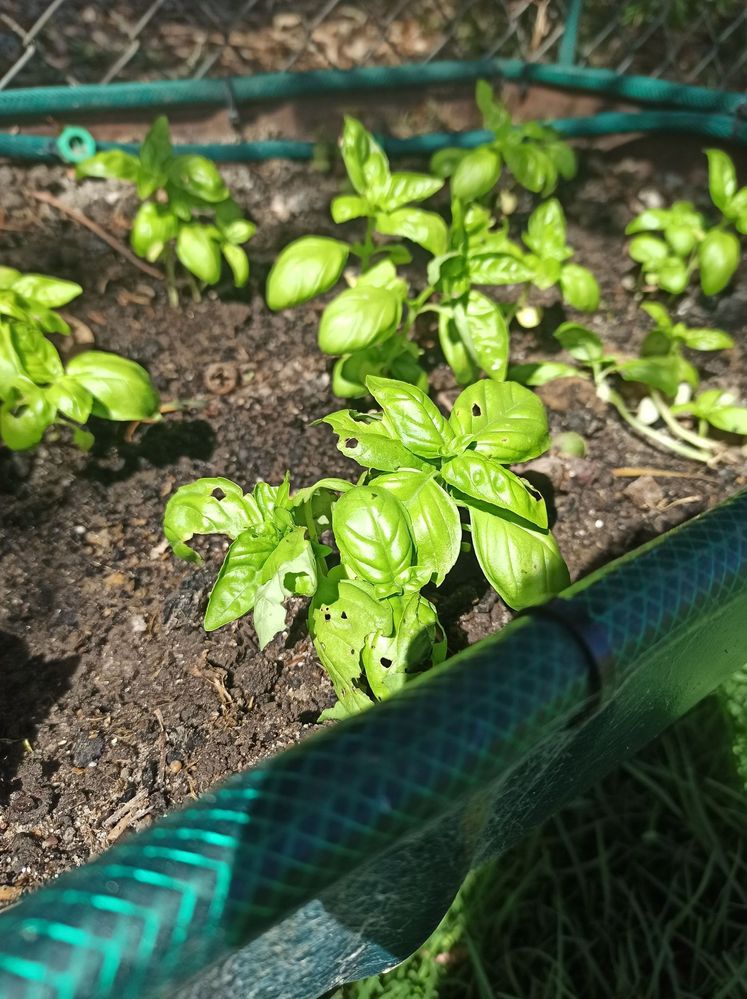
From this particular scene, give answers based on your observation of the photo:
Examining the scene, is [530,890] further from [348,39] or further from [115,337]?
[348,39]

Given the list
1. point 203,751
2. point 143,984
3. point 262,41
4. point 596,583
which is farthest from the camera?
point 262,41

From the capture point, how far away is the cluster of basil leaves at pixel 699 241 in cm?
172

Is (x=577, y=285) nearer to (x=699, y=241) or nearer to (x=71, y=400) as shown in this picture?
(x=699, y=241)

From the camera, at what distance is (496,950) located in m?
1.29

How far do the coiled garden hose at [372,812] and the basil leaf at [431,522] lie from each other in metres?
0.29

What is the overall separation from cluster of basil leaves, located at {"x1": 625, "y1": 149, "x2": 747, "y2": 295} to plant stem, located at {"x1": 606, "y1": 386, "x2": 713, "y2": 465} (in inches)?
12.9

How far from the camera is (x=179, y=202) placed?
162cm

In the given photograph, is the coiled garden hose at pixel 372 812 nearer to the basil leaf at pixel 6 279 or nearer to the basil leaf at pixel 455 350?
the basil leaf at pixel 455 350

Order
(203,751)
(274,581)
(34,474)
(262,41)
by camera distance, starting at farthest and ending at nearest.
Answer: (262,41), (34,474), (203,751), (274,581)

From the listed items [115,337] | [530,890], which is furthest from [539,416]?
[115,337]

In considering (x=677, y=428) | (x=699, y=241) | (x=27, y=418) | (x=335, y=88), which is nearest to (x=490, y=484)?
(x=27, y=418)

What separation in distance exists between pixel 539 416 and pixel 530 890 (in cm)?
85

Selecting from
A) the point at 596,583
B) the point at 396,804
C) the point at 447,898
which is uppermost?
the point at 596,583

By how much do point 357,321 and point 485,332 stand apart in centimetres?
27
